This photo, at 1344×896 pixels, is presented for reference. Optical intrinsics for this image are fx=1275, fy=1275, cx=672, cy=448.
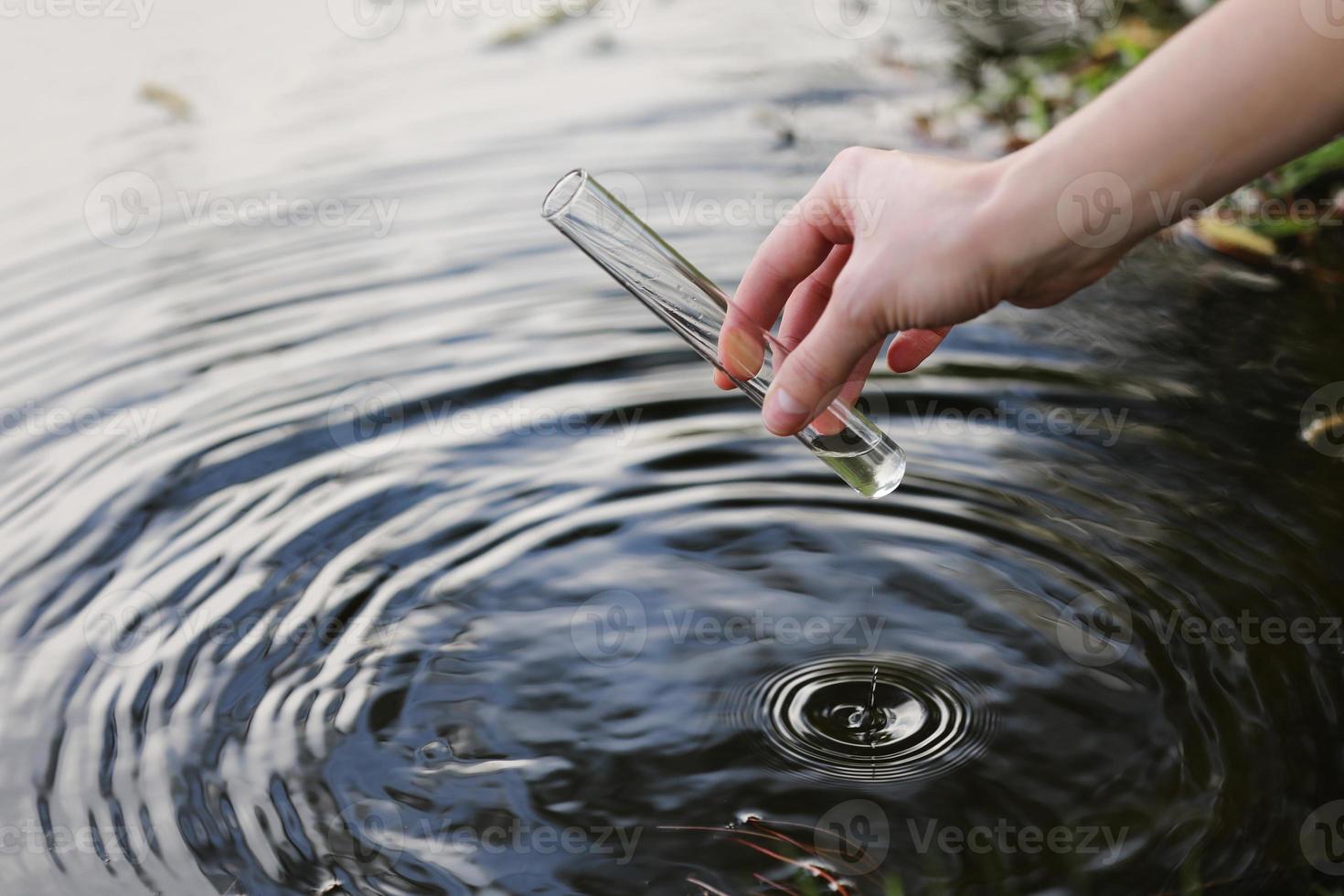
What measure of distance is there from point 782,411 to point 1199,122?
658 millimetres

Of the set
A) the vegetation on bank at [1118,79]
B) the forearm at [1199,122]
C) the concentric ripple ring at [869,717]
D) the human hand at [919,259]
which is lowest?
the concentric ripple ring at [869,717]

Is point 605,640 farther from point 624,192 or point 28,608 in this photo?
point 624,192

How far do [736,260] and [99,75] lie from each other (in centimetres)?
398

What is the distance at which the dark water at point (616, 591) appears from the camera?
7.08 feet

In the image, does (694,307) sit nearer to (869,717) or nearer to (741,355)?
(741,355)

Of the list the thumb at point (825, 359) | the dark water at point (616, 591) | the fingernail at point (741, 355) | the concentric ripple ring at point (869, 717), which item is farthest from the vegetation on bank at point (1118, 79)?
the thumb at point (825, 359)

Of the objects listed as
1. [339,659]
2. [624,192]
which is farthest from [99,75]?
[339,659]

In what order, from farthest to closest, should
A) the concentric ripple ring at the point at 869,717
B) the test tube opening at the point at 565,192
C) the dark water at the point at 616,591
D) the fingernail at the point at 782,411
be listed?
the concentric ripple ring at the point at 869,717 < the dark water at the point at 616,591 < the test tube opening at the point at 565,192 < the fingernail at the point at 782,411

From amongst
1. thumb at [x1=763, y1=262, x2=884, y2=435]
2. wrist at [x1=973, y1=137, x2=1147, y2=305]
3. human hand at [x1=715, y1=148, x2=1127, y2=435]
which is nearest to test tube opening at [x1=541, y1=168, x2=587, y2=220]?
human hand at [x1=715, y1=148, x2=1127, y2=435]

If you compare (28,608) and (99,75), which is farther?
(99,75)

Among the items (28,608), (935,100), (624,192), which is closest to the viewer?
(28,608)

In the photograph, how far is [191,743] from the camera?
2404 mm

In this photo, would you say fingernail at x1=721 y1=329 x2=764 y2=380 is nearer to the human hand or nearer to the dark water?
the human hand

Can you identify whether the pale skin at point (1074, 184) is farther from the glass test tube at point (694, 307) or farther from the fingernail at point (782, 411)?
the glass test tube at point (694, 307)
